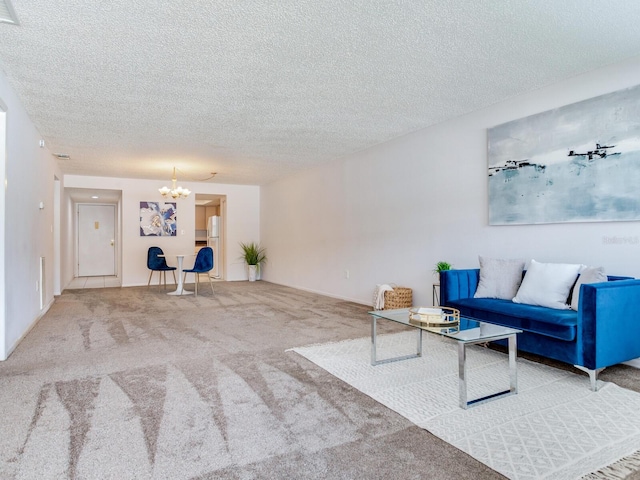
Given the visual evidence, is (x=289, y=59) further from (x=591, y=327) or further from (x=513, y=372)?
(x=591, y=327)

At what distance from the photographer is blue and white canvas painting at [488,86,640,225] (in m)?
2.99

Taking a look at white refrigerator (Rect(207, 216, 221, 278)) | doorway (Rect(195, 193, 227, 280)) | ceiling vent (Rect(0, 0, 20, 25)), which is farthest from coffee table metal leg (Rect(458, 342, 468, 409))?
white refrigerator (Rect(207, 216, 221, 278))

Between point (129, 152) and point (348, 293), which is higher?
point (129, 152)

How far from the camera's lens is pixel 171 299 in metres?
6.52

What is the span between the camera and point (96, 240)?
11195 mm

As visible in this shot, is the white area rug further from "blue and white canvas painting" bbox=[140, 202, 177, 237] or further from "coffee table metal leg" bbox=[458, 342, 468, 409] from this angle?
"blue and white canvas painting" bbox=[140, 202, 177, 237]

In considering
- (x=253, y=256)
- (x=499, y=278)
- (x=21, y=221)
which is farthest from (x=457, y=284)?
(x=253, y=256)

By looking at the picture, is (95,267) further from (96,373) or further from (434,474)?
(434,474)

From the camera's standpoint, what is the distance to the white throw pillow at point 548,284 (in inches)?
120

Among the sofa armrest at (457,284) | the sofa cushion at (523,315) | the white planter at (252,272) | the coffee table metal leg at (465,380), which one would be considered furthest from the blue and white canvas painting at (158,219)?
the coffee table metal leg at (465,380)

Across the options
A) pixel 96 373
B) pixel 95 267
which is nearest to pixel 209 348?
pixel 96 373

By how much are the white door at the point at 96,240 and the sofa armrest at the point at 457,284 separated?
412 inches

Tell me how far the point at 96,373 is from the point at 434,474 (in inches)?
95.9

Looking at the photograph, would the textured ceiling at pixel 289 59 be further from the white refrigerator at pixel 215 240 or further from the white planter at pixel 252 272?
the white refrigerator at pixel 215 240
